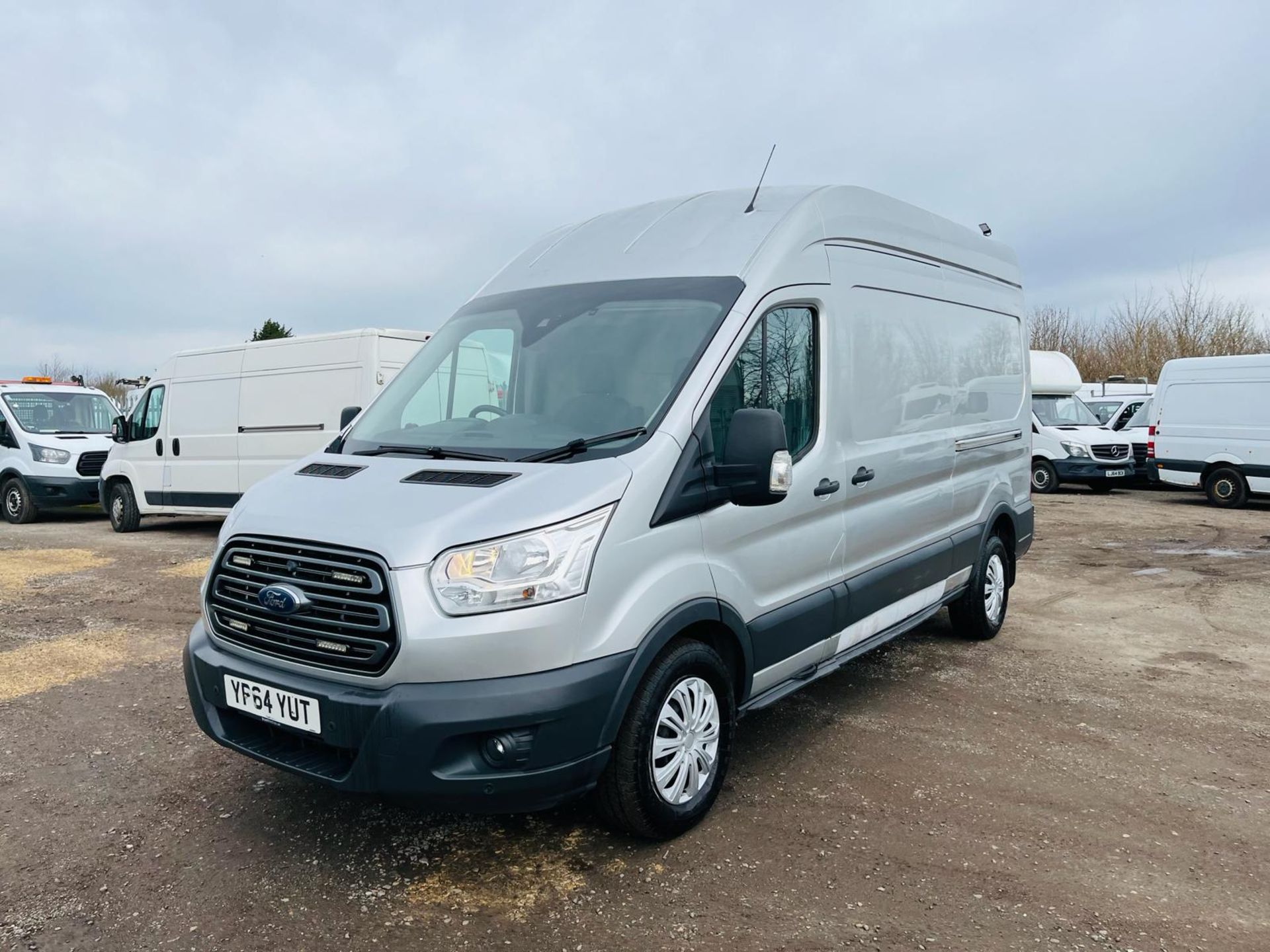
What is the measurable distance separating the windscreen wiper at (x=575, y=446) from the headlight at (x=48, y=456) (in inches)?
528

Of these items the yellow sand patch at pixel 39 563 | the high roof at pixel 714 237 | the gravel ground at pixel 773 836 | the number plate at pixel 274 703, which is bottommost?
the gravel ground at pixel 773 836

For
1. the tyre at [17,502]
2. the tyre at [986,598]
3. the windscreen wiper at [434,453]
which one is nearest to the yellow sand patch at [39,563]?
the tyre at [17,502]

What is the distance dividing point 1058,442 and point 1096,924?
1566 cm

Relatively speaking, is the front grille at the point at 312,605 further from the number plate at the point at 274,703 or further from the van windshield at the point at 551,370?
the van windshield at the point at 551,370

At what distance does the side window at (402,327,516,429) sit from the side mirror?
3.35ft

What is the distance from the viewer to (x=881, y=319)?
484 centimetres

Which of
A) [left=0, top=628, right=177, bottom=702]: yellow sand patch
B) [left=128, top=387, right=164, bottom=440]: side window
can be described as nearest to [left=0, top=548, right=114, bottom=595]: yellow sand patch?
[left=128, top=387, right=164, bottom=440]: side window

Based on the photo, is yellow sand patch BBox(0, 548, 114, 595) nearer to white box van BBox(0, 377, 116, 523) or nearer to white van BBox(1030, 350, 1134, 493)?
white box van BBox(0, 377, 116, 523)

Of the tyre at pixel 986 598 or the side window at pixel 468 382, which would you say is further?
the tyre at pixel 986 598

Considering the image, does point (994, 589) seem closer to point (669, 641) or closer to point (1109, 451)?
point (669, 641)

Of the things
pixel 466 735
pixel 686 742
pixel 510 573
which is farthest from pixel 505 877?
pixel 510 573

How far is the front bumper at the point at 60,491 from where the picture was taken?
552 inches

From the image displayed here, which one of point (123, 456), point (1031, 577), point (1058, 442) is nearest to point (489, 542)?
point (1031, 577)

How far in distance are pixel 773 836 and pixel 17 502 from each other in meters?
14.7
